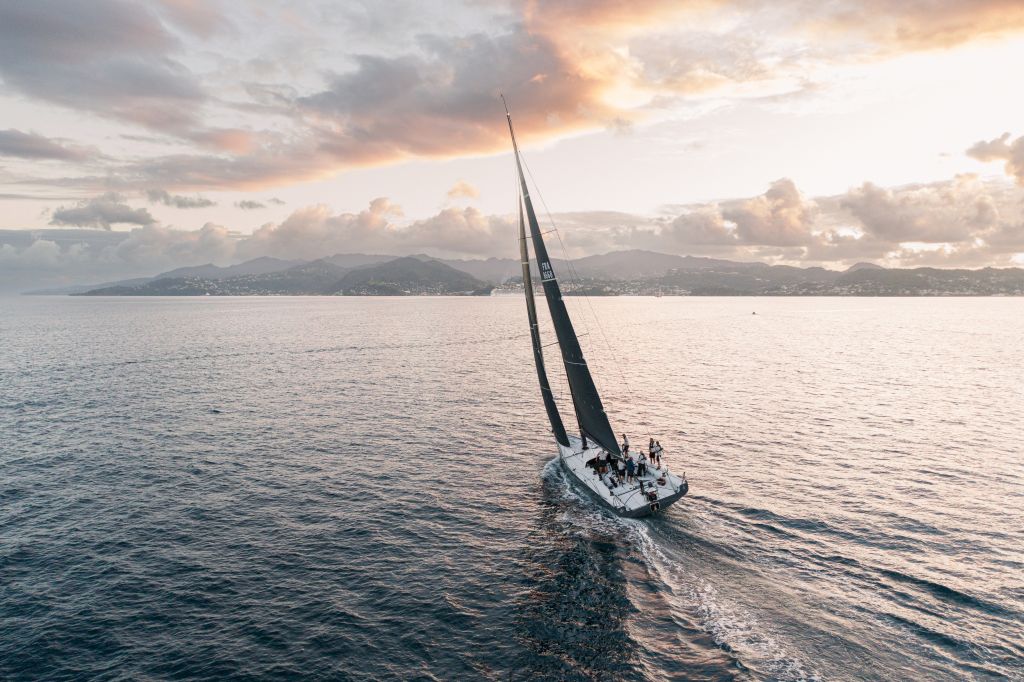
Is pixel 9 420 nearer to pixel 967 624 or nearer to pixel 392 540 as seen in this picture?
pixel 392 540

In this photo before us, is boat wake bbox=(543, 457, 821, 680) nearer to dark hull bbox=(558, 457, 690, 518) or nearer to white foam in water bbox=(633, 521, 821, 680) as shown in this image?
white foam in water bbox=(633, 521, 821, 680)

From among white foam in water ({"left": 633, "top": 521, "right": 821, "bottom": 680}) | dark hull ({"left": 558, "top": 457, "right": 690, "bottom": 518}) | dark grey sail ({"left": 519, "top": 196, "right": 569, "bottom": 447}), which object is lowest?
white foam in water ({"left": 633, "top": 521, "right": 821, "bottom": 680})

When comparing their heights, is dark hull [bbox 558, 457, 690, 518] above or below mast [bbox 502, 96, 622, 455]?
below

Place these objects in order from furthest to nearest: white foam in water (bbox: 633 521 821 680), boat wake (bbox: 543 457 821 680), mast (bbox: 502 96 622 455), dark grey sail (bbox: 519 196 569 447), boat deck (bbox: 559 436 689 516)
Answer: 1. dark grey sail (bbox: 519 196 569 447)
2. mast (bbox: 502 96 622 455)
3. boat deck (bbox: 559 436 689 516)
4. boat wake (bbox: 543 457 821 680)
5. white foam in water (bbox: 633 521 821 680)

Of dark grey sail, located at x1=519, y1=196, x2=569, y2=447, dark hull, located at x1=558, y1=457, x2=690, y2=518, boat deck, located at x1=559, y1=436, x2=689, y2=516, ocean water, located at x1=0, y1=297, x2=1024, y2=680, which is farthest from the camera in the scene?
dark grey sail, located at x1=519, y1=196, x2=569, y2=447

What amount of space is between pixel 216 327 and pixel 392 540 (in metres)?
183

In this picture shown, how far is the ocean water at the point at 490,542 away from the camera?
2300 centimetres

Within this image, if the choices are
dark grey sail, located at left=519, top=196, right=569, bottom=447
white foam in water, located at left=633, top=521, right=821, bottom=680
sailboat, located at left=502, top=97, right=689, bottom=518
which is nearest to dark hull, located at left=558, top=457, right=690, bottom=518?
sailboat, located at left=502, top=97, right=689, bottom=518

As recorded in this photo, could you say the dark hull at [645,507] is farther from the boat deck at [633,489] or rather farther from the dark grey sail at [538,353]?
the dark grey sail at [538,353]

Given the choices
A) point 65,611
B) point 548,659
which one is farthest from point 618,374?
point 65,611

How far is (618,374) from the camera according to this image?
3718 inches

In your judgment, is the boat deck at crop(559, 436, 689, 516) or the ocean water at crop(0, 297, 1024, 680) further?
the boat deck at crop(559, 436, 689, 516)

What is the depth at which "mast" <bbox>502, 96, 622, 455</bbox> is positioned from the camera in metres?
38.9

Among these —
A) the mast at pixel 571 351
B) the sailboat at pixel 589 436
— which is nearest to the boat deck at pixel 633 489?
the sailboat at pixel 589 436
